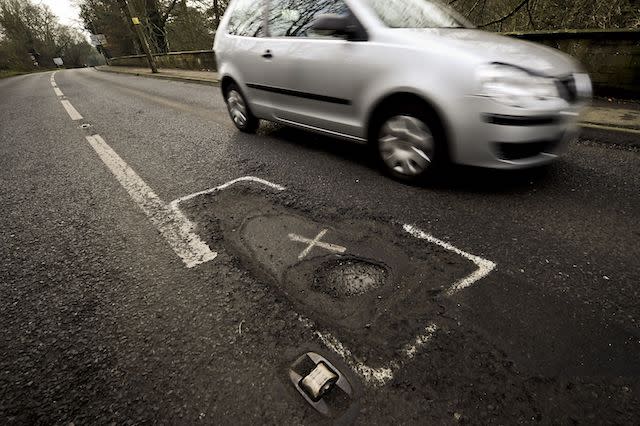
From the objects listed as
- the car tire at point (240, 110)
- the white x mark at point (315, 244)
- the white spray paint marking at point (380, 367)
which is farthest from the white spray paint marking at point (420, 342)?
the car tire at point (240, 110)

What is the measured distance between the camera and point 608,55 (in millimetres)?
4816

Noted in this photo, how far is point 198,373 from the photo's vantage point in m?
1.49

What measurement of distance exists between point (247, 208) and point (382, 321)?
1584 mm

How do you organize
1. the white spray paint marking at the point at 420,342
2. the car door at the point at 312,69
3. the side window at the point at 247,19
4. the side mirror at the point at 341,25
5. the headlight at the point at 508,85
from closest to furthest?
1. the white spray paint marking at the point at 420,342
2. the headlight at the point at 508,85
3. the side mirror at the point at 341,25
4. the car door at the point at 312,69
5. the side window at the point at 247,19

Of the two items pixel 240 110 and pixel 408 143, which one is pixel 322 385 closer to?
pixel 408 143

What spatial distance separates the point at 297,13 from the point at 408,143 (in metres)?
1.87

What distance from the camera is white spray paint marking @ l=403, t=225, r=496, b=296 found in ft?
6.00

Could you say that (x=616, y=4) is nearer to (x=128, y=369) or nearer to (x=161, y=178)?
(x=161, y=178)

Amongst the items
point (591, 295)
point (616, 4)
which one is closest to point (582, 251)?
point (591, 295)

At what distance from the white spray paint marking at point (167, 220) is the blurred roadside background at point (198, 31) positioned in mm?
2469

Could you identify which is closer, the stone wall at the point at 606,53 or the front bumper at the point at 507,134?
the front bumper at the point at 507,134

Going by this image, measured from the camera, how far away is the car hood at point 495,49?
2.39 m

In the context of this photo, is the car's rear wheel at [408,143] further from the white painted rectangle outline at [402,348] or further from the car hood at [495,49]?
the white painted rectangle outline at [402,348]

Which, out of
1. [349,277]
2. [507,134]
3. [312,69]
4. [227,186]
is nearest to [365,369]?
[349,277]
